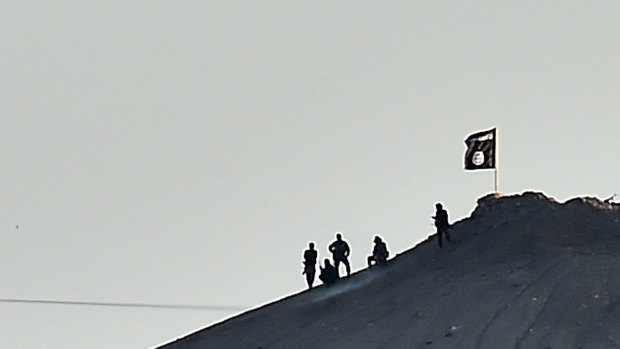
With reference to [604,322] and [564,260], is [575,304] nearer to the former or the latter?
[604,322]

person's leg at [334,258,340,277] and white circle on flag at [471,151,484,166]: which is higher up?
white circle on flag at [471,151,484,166]

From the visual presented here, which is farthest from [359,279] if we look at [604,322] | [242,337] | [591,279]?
[604,322]

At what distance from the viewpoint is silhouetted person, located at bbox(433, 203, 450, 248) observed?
43634 millimetres

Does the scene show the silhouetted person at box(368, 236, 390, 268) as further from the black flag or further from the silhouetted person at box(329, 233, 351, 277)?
the black flag

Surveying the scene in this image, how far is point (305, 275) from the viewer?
44906mm

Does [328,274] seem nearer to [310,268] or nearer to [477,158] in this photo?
[310,268]

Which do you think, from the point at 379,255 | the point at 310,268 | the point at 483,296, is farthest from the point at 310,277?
the point at 483,296

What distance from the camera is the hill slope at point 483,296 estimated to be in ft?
109

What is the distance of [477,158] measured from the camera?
160 feet

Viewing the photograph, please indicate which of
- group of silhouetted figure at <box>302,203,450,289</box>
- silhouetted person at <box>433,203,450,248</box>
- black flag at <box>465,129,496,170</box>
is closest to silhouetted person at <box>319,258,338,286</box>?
group of silhouetted figure at <box>302,203,450,289</box>

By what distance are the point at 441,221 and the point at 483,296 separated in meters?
8.37

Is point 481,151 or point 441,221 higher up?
point 481,151

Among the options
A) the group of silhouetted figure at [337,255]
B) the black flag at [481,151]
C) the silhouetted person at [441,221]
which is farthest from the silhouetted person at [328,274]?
the black flag at [481,151]

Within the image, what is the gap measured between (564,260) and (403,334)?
21.5 ft
